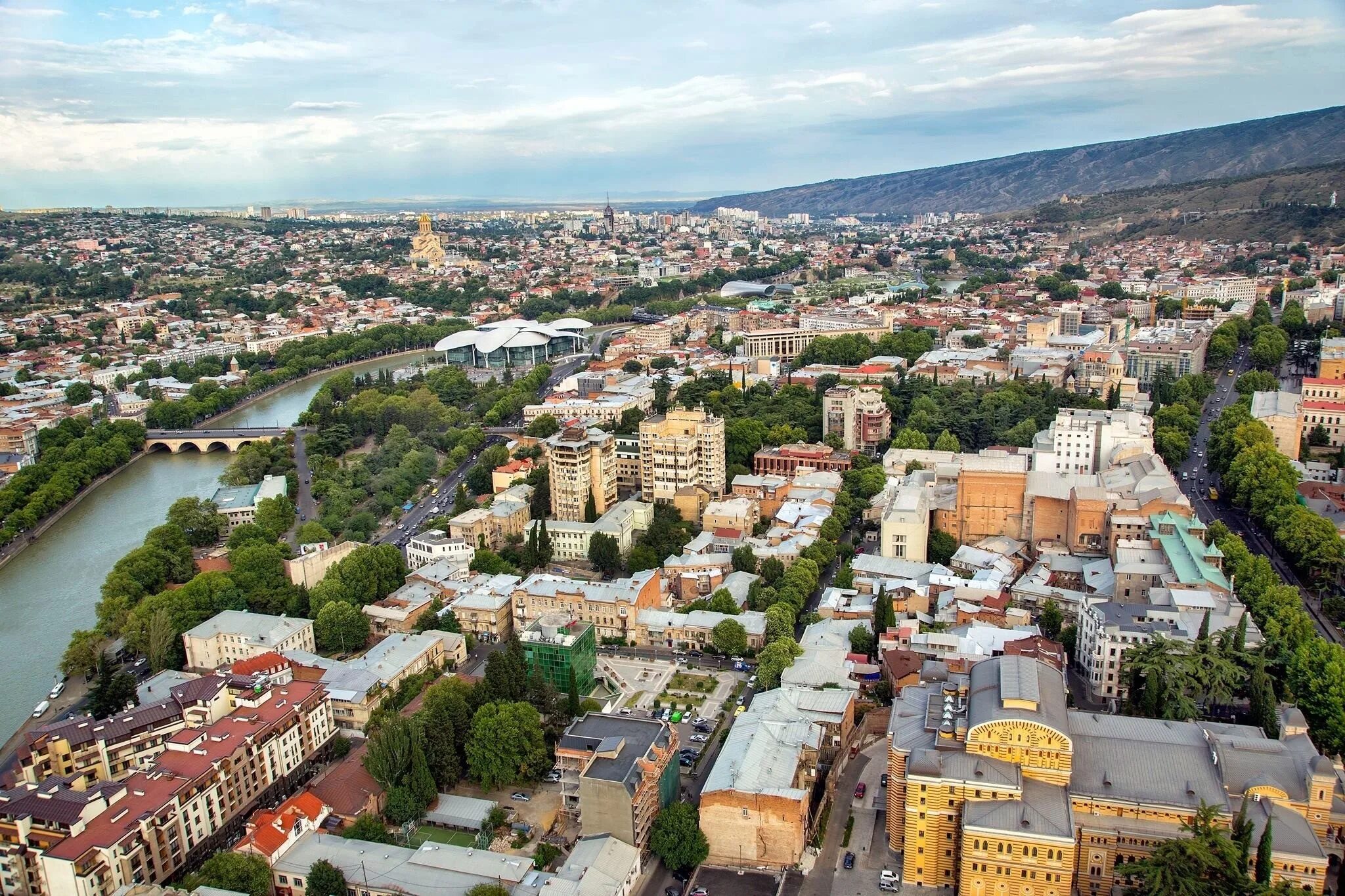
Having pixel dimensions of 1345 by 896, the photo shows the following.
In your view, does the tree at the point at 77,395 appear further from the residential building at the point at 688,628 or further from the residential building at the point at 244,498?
the residential building at the point at 688,628

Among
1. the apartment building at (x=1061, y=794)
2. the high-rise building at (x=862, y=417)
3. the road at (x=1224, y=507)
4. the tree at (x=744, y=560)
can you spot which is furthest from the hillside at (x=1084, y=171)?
the apartment building at (x=1061, y=794)

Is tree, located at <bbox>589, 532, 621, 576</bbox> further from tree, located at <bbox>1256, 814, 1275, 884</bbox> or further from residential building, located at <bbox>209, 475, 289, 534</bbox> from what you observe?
tree, located at <bbox>1256, 814, 1275, 884</bbox>

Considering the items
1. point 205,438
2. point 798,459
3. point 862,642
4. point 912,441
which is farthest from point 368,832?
point 205,438

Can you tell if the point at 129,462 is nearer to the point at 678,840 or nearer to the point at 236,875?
the point at 236,875

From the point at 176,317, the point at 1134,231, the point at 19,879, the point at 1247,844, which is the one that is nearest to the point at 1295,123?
the point at 1134,231

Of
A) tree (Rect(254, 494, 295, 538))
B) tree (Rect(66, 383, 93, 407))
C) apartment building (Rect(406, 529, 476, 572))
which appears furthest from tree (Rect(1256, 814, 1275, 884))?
tree (Rect(66, 383, 93, 407))

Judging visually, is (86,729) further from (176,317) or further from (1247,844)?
(176,317)

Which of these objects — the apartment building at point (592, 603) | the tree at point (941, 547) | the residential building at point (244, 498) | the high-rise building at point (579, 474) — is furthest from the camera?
the residential building at point (244, 498)
